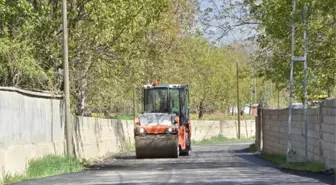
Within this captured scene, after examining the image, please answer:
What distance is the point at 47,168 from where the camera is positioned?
21.3 meters

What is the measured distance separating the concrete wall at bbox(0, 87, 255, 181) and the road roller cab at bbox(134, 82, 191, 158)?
242cm

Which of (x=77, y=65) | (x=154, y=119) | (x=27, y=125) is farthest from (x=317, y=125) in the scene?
(x=77, y=65)

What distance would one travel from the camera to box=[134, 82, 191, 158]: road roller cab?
30672 millimetres

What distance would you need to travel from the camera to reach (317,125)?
71.1ft

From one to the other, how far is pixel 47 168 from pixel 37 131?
188 centimetres

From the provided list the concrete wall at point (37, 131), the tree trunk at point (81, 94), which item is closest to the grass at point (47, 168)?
the concrete wall at point (37, 131)

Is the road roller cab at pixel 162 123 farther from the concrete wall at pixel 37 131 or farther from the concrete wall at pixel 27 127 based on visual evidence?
the concrete wall at pixel 27 127

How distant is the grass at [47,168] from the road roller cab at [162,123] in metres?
6.26

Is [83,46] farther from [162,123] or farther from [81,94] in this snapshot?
[81,94]

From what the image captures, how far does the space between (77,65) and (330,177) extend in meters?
16.3

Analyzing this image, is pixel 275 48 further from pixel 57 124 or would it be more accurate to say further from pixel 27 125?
pixel 27 125

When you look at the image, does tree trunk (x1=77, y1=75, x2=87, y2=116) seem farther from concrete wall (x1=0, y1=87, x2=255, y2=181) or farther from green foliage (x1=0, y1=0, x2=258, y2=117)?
concrete wall (x1=0, y1=87, x2=255, y2=181)

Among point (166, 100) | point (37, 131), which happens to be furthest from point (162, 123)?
point (37, 131)

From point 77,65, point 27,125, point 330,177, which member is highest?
point 77,65
